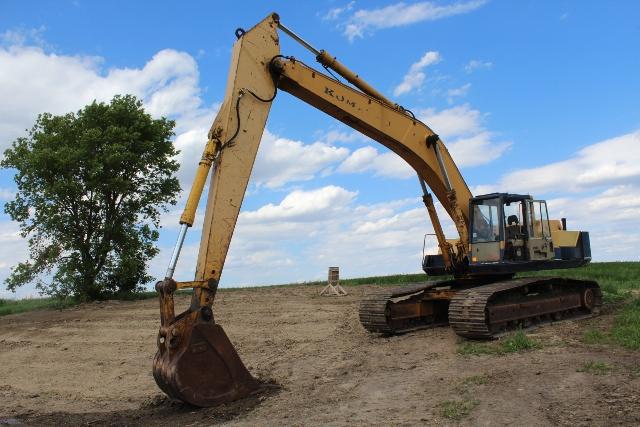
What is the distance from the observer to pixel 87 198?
2473 centimetres

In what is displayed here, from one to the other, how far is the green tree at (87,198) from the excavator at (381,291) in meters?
15.5

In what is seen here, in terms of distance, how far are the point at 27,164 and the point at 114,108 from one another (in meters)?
4.16

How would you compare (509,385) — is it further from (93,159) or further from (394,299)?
(93,159)

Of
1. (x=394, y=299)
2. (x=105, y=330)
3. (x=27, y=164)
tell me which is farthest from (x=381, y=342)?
(x=27, y=164)

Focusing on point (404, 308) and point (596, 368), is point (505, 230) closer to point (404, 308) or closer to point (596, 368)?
point (404, 308)

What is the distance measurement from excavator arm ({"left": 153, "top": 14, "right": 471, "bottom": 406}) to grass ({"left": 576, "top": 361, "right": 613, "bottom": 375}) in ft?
14.5

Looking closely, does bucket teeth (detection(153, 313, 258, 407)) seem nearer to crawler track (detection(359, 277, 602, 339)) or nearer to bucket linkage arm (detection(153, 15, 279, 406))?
bucket linkage arm (detection(153, 15, 279, 406))

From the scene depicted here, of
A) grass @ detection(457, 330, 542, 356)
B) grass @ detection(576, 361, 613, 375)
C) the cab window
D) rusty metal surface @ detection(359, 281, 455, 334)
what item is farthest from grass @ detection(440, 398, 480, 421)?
the cab window

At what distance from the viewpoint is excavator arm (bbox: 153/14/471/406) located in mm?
7539

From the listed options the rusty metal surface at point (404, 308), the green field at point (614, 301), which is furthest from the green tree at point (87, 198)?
Answer: the rusty metal surface at point (404, 308)

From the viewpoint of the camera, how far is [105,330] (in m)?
17.3

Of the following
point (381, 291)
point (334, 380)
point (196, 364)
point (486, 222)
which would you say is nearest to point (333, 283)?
point (381, 291)

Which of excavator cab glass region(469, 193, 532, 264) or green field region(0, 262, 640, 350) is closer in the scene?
green field region(0, 262, 640, 350)

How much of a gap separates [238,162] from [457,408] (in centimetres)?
443
